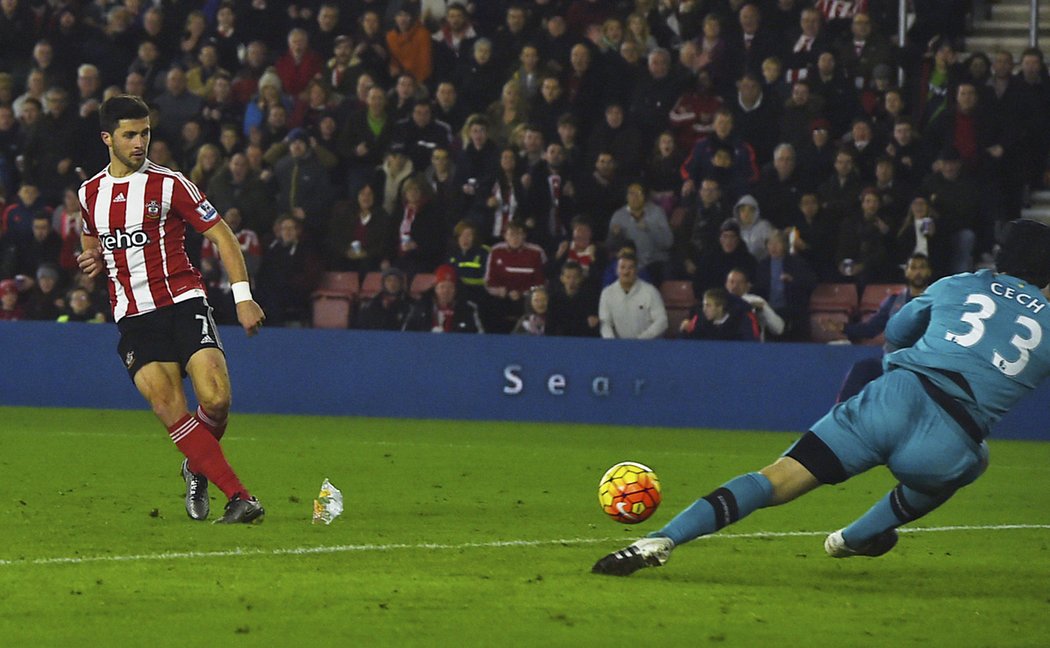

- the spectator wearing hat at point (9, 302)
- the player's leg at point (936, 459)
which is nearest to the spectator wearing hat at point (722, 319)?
the spectator wearing hat at point (9, 302)

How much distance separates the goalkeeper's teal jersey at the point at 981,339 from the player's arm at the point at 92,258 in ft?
12.7

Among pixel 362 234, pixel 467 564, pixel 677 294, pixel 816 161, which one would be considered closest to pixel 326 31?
pixel 362 234

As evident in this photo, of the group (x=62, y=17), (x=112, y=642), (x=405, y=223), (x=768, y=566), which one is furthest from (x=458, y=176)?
(x=112, y=642)

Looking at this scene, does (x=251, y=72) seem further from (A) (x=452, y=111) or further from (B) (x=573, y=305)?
(B) (x=573, y=305)

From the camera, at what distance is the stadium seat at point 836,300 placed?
1697cm

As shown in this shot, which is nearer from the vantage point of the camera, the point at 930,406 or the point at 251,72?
the point at 930,406

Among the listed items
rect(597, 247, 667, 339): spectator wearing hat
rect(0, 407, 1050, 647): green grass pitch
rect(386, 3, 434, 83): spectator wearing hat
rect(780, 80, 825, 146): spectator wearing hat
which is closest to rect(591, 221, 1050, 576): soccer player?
rect(0, 407, 1050, 647): green grass pitch

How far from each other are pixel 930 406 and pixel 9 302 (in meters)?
13.1

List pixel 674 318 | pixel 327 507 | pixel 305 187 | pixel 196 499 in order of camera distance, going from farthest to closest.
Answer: pixel 305 187 → pixel 674 318 → pixel 327 507 → pixel 196 499

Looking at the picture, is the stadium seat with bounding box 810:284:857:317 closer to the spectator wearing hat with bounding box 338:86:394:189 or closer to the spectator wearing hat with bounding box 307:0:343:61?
the spectator wearing hat with bounding box 338:86:394:189

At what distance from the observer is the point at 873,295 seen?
1695 centimetres

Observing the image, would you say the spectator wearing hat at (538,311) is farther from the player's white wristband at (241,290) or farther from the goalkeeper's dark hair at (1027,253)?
the goalkeeper's dark hair at (1027,253)

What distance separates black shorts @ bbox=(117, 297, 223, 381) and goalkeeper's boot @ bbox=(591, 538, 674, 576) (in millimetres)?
2657

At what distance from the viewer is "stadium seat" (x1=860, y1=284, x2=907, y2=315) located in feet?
55.4
